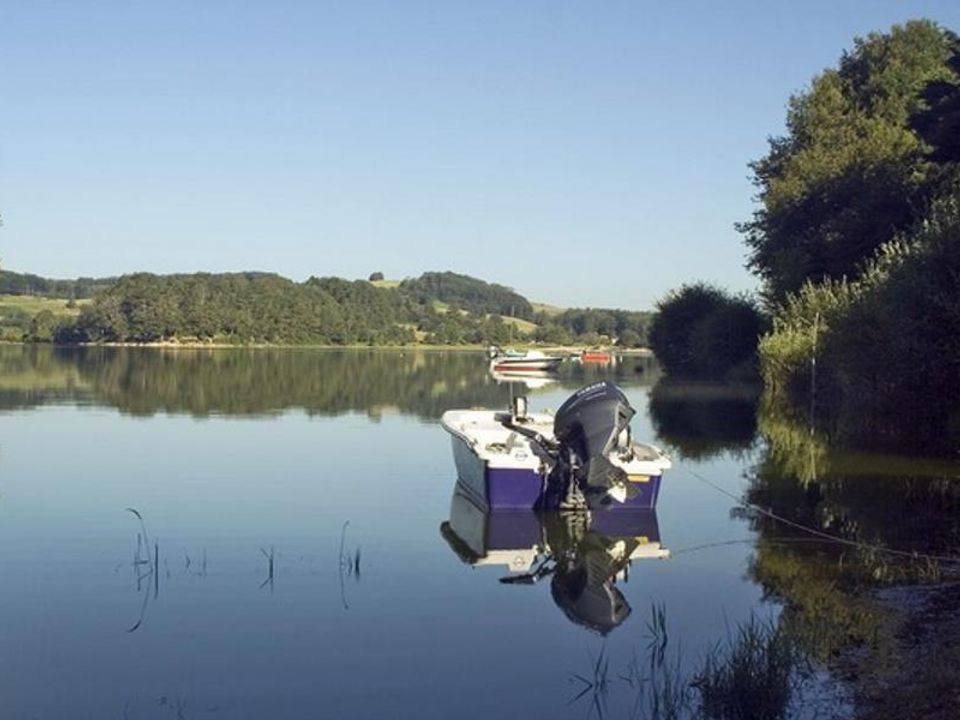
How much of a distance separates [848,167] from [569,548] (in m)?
40.1

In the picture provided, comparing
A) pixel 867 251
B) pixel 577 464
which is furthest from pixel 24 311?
pixel 577 464

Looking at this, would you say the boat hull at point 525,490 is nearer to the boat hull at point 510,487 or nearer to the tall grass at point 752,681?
the boat hull at point 510,487

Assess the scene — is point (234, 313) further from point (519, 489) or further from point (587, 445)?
point (587, 445)

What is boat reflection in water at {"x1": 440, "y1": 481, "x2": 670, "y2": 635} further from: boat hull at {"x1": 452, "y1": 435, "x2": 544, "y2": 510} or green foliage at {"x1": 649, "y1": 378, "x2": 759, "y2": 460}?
green foliage at {"x1": 649, "y1": 378, "x2": 759, "y2": 460}

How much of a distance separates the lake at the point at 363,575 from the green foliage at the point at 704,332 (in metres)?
34.6

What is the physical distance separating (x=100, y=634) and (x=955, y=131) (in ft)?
103

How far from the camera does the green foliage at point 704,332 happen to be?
61.5 meters

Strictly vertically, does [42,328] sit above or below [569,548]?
above

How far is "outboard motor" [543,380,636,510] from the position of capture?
1556 cm

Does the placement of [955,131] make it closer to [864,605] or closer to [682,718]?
[864,605]

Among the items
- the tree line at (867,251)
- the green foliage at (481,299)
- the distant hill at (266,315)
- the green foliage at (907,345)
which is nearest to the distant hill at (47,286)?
the distant hill at (266,315)

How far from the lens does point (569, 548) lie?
14.5 metres

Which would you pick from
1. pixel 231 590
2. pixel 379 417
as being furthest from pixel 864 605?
pixel 379 417

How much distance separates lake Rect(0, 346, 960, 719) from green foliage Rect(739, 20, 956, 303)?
19983 mm
